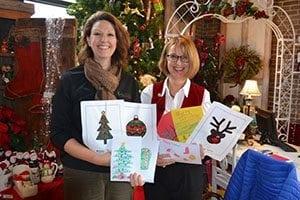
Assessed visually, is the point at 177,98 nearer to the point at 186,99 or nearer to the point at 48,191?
the point at 186,99

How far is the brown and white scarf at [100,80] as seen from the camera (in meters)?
1.46

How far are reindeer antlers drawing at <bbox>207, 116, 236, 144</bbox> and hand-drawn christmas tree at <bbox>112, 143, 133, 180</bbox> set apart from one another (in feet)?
1.34

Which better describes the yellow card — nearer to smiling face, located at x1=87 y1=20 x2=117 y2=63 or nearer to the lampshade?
smiling face, located at x1=87 y1=20 x2=117 y2=63

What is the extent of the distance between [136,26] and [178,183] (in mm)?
1975

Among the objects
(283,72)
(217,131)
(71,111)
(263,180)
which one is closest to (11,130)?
(71,111)

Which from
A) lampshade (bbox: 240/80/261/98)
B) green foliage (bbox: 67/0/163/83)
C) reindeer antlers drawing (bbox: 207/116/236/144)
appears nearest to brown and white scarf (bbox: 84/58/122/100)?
reindeer antlers drawing (bbox: 207/116/236/144)

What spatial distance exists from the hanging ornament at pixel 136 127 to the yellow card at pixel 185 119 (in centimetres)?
19

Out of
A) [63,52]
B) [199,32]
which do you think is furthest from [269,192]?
[199,32]

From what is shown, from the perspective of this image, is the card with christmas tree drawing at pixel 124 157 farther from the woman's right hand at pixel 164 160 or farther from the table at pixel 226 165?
the table at pixel 226 165

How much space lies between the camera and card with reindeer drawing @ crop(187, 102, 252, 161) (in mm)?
1573

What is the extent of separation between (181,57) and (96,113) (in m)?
0.64

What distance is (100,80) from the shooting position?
1.46m

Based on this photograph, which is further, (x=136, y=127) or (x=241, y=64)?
(x=241, y=64)

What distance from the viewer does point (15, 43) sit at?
9.04 ft
